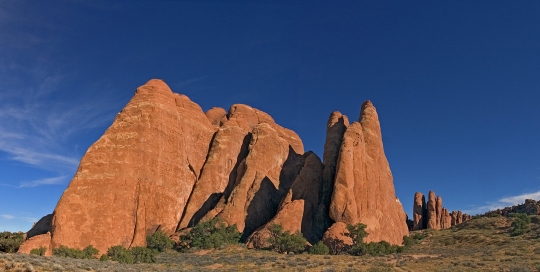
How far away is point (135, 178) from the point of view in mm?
53062

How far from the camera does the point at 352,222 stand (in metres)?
47.4

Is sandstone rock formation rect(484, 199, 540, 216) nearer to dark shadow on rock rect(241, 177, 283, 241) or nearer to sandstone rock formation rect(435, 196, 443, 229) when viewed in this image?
sandstone rock formation rect(435, 196, 443, 229)

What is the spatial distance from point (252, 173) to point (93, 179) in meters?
23.7

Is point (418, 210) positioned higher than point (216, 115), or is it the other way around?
point (216, 115)

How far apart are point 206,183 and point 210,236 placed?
1613 centimetres

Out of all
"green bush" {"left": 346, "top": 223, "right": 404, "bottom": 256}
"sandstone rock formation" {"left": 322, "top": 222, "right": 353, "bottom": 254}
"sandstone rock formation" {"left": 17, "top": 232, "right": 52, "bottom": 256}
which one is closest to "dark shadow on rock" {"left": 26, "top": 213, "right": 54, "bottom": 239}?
"sandstone rock formation" {"left": 17, "top": 232, "right": 52, "bottom": 256}

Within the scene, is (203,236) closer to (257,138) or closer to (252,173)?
(252,173)

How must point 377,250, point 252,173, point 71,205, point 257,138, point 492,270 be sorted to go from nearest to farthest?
point 492,270, point 377,250, point 71,205, point 252,173, point 257,138

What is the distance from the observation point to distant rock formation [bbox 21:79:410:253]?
157 feet

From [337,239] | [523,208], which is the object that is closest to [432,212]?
[523,208]

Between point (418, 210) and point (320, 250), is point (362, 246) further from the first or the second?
point (418, 210)

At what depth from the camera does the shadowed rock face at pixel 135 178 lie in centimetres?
4662

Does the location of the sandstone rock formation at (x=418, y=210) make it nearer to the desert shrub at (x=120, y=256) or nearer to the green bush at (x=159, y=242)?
the green bush at (x=159, y=242)

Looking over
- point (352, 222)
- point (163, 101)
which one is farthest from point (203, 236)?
point (163, 101)
